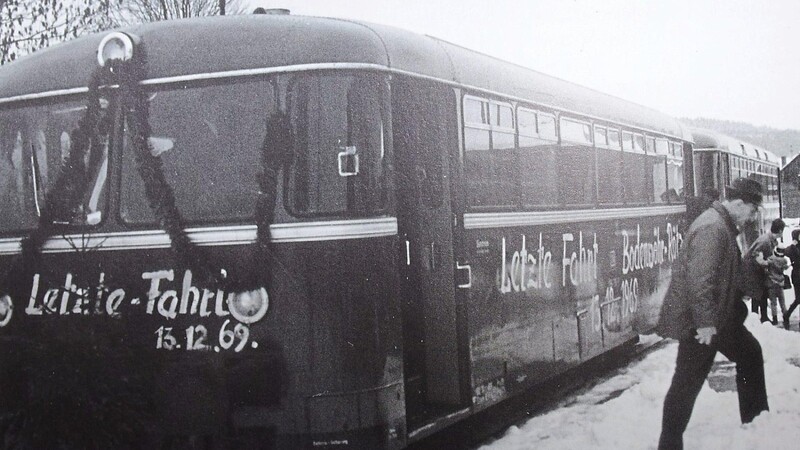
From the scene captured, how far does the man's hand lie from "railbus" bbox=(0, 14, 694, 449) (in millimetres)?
1756

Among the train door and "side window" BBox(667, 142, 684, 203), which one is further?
"side window" BBox(667, 142, 684, 203)

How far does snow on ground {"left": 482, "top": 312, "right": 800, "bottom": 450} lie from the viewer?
6789mm

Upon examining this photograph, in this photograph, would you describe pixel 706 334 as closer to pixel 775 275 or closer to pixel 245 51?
pixel 245 51

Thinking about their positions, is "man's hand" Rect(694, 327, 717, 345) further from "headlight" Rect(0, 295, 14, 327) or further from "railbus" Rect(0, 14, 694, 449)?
"headlight" Rect(0, 295, 14, 327)

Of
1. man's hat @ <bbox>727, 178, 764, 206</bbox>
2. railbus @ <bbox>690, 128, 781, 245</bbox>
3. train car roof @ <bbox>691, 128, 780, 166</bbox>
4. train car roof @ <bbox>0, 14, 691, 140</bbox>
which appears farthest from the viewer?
train car roof @ <bbox>691, 128, 780, 166</bbox>

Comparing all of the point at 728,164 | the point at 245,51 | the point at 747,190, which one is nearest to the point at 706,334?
the point at 747,190

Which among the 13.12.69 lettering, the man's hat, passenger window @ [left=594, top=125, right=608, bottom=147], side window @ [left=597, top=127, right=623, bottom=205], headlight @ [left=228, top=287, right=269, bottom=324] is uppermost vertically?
passenger window @ [left=594, top=125, right=608, bottom=147]

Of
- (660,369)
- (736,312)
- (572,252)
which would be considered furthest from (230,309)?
(660,369)

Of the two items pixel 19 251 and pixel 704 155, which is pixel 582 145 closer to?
pixel 19 251

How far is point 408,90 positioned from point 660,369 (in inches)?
231

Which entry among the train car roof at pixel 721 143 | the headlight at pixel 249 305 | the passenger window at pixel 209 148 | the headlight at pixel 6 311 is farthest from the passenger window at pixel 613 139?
the train car roof at pixel 721 143

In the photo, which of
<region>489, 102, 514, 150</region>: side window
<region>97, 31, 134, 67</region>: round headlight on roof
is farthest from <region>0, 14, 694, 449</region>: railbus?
<region>489, 102, 514, 150</region>: side window

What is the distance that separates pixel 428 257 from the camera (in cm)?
676

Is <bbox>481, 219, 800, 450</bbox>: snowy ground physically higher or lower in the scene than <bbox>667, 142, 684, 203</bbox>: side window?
lower
